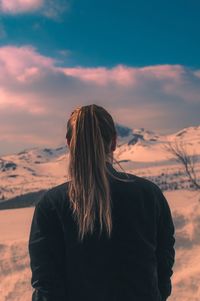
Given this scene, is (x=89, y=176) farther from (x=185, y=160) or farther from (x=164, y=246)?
(x=185, y=160)

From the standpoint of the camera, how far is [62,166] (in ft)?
181

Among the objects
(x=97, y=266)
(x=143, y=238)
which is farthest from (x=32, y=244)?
(x=143, y=238)

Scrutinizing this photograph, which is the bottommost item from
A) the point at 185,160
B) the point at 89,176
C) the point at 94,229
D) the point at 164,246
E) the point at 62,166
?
the point at 62,166

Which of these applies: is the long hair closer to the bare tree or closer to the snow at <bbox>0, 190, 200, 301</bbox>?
the snow at <bbox>0, 190, 200, 301</bbox>

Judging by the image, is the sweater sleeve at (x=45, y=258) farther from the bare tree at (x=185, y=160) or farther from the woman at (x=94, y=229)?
the bare tree at (x=185, y=160)

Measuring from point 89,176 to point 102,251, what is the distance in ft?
0.96

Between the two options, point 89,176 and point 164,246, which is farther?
point 164,246

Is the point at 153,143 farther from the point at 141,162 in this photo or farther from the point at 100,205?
the point at 100,205

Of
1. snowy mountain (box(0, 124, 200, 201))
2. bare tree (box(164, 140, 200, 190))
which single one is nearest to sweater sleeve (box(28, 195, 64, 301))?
bare tree (box(164, 140, 200, 190))

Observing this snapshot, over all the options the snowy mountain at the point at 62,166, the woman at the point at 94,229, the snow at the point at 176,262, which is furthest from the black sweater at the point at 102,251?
the snowy mountain at the point at 62,166

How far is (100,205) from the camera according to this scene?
1.89 metres

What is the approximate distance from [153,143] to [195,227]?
58779 millimetres

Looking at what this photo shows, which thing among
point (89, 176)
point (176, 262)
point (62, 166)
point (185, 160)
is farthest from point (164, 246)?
point (62, 166)

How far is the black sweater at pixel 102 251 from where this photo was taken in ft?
6.24
